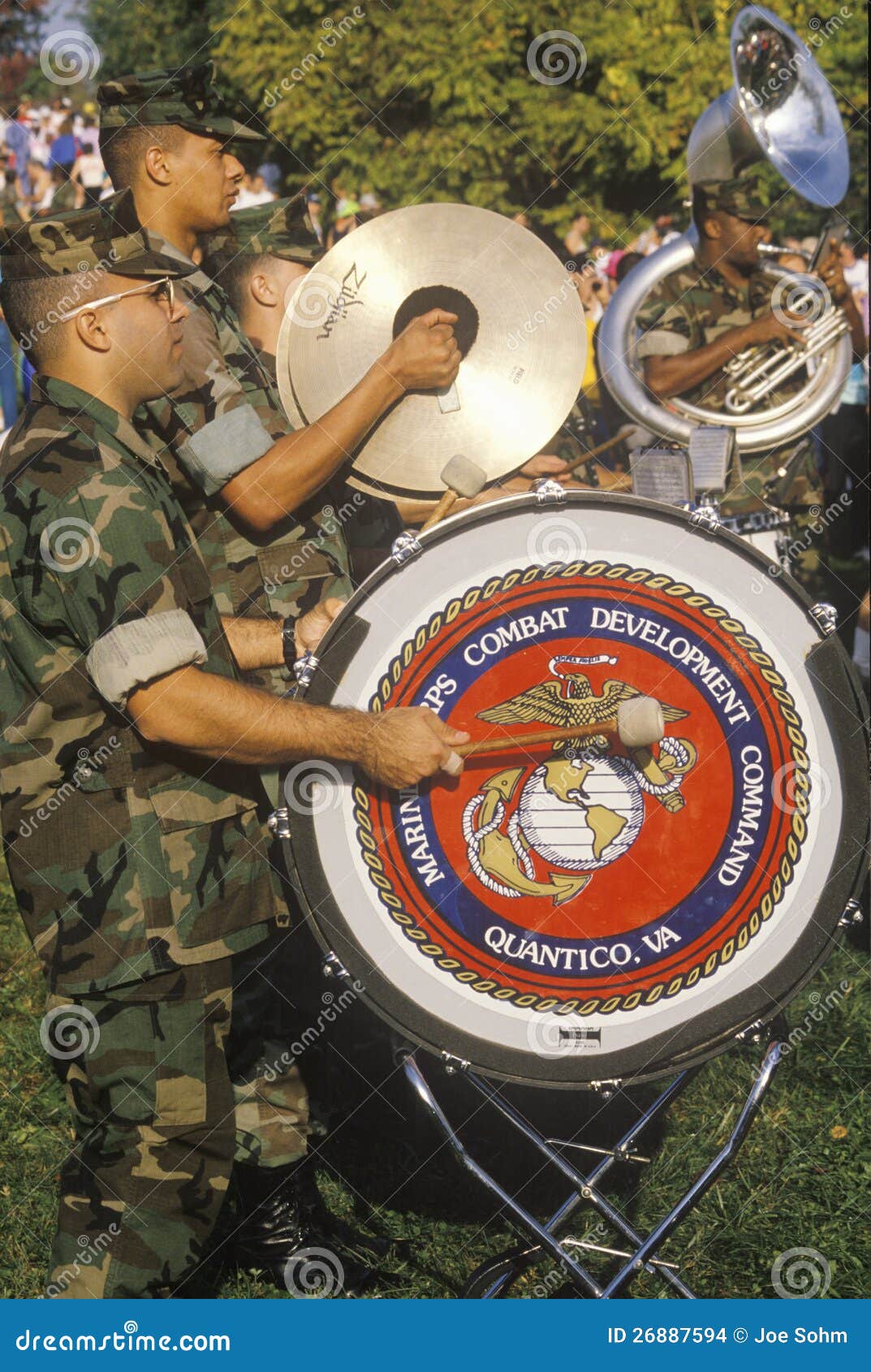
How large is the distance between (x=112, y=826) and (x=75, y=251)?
110 centimetres

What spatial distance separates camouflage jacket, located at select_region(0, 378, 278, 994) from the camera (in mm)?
2629

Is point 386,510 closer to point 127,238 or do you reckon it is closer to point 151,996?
point 127,238

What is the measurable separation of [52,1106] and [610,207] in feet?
41.0

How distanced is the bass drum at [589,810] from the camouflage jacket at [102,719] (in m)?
0.23

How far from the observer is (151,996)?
9.35ft

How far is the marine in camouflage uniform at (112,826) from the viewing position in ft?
8.68

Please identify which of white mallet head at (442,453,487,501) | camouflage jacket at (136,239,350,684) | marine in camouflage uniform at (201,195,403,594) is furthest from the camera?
marine in camouflage uniform at (201,195,403,594)

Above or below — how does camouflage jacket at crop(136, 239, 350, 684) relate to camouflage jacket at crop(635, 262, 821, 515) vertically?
above

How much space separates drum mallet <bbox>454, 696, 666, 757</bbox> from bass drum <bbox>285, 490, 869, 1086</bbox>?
31 millimetres

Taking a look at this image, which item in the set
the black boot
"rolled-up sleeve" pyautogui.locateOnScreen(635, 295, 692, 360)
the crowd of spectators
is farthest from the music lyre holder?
"rolled-up sleeve" pyautogui.locateOnScreen(635, 295, 692, 360)

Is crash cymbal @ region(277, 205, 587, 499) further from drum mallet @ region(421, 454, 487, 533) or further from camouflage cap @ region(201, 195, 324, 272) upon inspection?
camouflage cap @ region(201, 195, 324, 272)

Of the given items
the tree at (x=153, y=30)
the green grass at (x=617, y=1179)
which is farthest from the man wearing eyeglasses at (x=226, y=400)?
the tree at (x=153, y=30)
